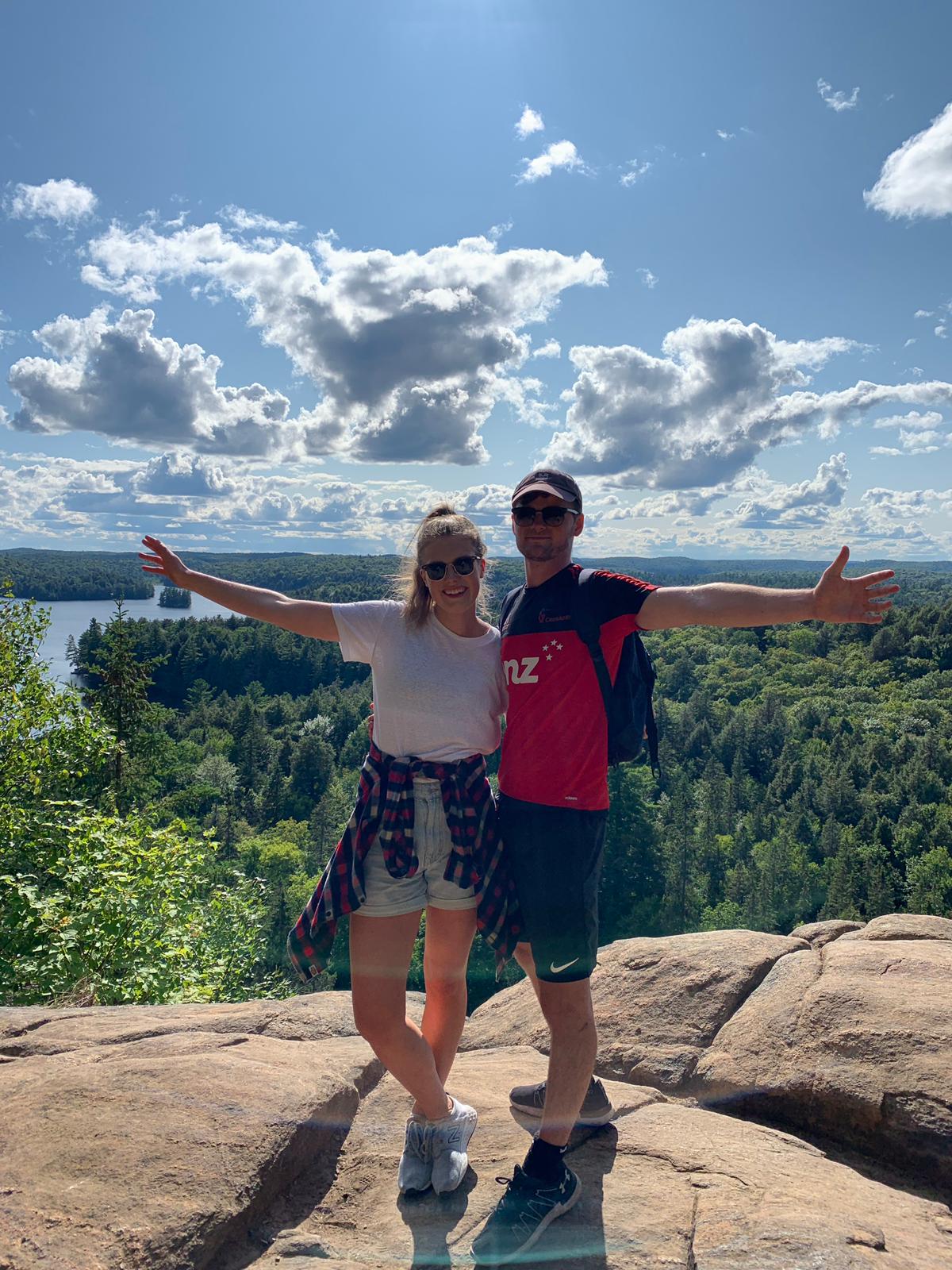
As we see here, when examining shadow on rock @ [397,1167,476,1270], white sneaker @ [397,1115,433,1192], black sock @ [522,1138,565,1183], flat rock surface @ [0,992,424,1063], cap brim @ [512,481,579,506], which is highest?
cap brim @ [512,481,579,506]

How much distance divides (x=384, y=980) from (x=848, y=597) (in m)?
2.20

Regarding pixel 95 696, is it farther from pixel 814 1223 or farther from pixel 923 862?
pixel 923 862

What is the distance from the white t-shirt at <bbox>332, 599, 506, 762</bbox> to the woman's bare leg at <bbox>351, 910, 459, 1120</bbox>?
2.15ft

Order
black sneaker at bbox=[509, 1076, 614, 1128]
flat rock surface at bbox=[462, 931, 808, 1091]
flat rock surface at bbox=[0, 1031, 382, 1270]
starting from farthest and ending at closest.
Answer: flat rock surface at bbox=[462, 931, 808, 1091], black sneaker at bbox=[509, 1076, 614, 1128], flat rock surface at bbox=[0, 1031, 382, 1270]

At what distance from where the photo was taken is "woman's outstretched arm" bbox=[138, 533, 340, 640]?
10.7ft

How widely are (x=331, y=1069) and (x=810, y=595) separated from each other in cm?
327

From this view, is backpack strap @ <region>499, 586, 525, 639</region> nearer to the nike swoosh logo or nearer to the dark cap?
the dark cap

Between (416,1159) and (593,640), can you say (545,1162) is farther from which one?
(593,640)

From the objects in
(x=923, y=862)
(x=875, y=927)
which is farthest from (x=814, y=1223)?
(x=923, y=862)

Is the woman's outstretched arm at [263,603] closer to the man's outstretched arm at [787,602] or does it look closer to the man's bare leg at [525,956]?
the man's outstretched arm at [787,602]

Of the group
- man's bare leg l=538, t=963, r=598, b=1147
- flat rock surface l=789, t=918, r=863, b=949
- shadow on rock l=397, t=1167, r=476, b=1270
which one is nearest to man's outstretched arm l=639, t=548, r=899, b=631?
man's bare leg l=538, t=963, r=598, b=1147

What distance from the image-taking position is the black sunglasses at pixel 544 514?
3.41 meters

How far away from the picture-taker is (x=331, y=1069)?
4180 millimetres

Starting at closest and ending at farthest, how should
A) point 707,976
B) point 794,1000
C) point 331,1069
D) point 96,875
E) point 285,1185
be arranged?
1. point 285,1185
2. point 331,1069
3. point 794,1000
4. point 707,976
5. point 96,875
